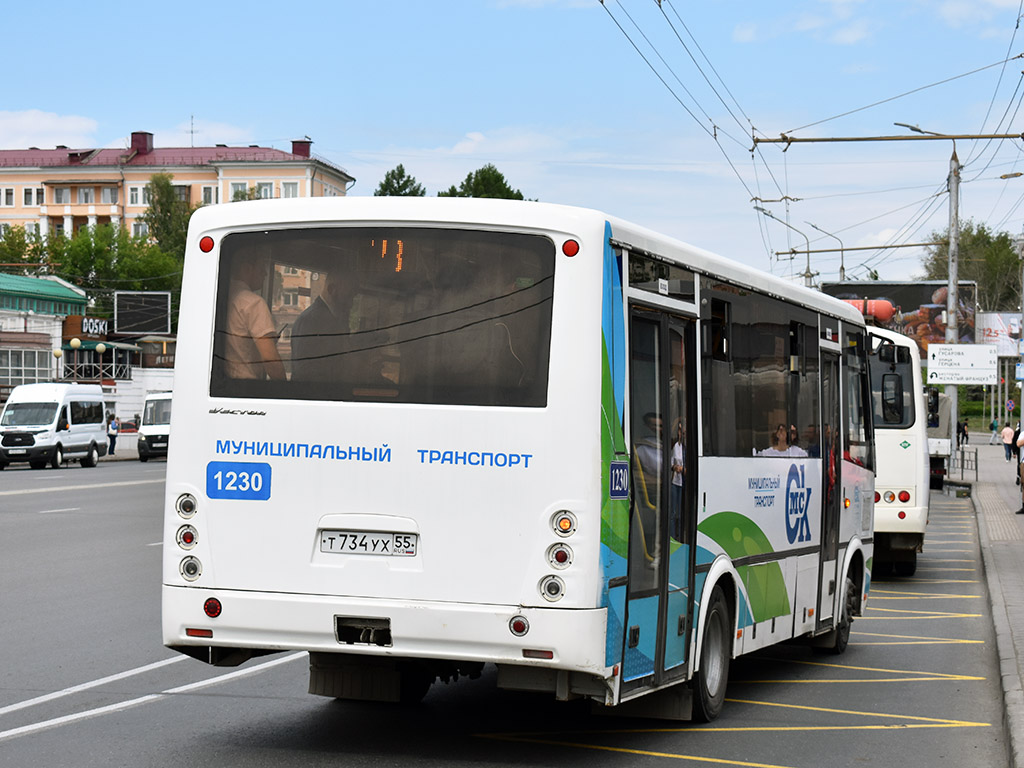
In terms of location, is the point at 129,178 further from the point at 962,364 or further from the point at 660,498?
→ the point at 660,498

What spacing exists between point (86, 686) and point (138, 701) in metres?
0.63

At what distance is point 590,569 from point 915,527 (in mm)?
12043

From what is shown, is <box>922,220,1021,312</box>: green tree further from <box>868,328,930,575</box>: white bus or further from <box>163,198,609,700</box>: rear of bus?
<box>163,198,609,700</box>: rear of bus

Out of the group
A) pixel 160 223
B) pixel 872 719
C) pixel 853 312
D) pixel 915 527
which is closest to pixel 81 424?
pixel 915 527

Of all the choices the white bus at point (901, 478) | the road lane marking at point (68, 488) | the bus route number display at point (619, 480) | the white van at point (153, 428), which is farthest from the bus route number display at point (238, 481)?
the white van at point (153, 428)

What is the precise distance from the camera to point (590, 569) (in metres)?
6.80

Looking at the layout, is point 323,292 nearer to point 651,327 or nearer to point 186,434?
point 186,434

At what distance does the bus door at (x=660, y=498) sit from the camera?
24.0ft

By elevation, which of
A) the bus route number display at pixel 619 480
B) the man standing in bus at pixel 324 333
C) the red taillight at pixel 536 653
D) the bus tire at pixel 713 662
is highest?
the man standing in bus at pixel 324 333

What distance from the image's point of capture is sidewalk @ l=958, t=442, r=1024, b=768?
8633 millimetres

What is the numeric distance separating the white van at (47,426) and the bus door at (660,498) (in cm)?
4218

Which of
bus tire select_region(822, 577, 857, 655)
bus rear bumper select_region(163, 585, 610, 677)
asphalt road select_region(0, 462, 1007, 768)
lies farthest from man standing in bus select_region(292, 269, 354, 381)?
bus tire select_region(822, 577, 857, 655)

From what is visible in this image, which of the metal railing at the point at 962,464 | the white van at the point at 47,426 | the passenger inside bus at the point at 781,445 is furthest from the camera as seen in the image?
the white van at the point at 47,426

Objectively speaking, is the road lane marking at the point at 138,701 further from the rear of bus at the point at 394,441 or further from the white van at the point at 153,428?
the white van at the point at 153,428
